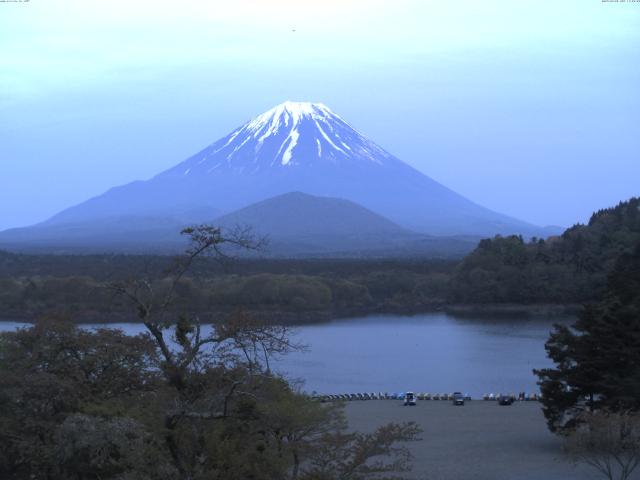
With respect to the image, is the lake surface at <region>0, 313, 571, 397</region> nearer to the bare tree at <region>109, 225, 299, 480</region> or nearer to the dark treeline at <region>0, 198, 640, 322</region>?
the dark treeline at <region>0, 198, 640, 322</region>

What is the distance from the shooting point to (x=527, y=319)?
32.3m

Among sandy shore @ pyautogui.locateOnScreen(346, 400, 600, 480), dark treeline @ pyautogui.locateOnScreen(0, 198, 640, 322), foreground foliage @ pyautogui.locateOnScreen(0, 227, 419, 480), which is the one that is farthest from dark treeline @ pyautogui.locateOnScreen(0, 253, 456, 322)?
foreground foliage @ pyautogui.locateOnScreen(0, 227, 419, 480)

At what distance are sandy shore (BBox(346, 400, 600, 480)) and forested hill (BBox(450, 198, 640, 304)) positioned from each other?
19.7 m

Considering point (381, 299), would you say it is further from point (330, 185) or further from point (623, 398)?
point (330, 185)

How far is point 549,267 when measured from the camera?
36594 mm

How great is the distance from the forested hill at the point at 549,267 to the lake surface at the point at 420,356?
404 centimetres

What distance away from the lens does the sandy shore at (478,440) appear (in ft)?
34.9

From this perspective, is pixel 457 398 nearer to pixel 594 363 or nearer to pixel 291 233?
pixel 594 363

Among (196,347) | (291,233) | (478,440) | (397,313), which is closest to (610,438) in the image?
(478,440)

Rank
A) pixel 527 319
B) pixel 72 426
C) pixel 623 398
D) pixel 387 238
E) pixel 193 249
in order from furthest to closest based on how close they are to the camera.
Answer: pixel 387 238 → pixel 527 319 → pixel 623 398 → pixel 72 426 → pixel 193 249

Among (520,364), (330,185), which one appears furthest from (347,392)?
(330,185)

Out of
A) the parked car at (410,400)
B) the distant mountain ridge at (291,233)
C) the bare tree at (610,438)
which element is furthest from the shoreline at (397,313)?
the distant mountain ridge at (291,233)

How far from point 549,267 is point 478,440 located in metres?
24.8

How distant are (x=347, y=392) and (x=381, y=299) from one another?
20.9 metres
